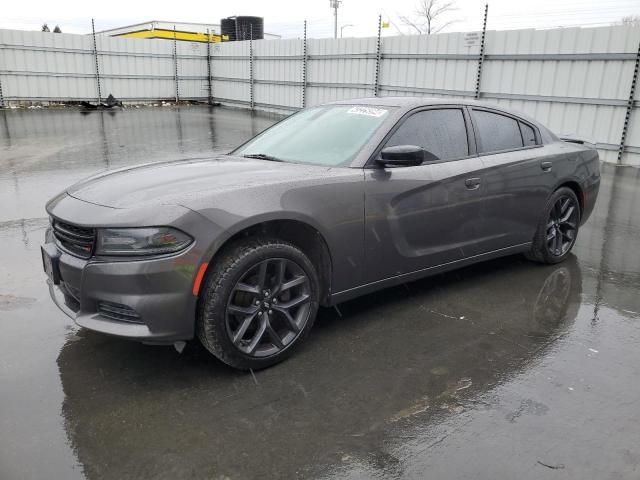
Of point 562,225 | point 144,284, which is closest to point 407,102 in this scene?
point 562,225

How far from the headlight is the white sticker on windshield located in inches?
70.9

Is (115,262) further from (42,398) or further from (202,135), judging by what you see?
(202,135)

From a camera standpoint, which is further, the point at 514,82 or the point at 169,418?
the point at 514,82

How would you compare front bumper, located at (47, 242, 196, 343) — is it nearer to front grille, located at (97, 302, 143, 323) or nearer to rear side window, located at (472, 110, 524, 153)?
front grille, located at (97, 302, 143, 323)

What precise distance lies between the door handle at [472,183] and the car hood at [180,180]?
1.19 m

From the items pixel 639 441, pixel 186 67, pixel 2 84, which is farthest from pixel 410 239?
pixel 186 67

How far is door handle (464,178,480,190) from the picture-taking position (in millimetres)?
4055

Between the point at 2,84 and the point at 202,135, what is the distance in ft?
34.7

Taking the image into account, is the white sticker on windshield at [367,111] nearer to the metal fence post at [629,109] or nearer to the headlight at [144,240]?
the headlight at [144,240]

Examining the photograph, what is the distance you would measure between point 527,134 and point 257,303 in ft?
10.00

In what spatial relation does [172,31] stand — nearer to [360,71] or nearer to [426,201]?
[360,71]

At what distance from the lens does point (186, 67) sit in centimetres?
2438

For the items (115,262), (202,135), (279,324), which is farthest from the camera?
(202,135)

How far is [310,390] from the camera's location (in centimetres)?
296
